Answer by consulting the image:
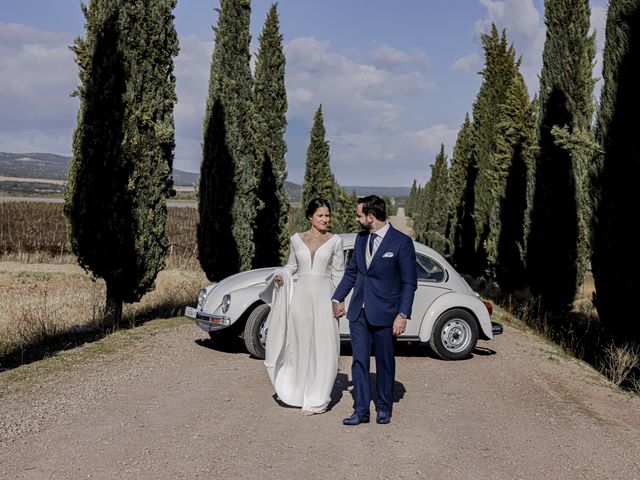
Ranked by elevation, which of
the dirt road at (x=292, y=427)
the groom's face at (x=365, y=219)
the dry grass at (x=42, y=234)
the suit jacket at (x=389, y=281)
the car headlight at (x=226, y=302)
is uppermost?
the groom's face at (x=365, y=219)

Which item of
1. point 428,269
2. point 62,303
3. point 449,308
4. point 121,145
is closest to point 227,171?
point 62,303

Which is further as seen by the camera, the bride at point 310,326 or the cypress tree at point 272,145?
the cypress tree at point 272,145

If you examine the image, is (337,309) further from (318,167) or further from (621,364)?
(318,167)

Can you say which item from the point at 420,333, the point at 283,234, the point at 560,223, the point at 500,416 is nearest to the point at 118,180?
the point at 420,333

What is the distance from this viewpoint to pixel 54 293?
17344mm

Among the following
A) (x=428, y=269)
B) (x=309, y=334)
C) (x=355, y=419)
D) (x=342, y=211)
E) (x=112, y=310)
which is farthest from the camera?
(x=342, y=211)

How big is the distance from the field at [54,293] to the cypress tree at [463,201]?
10569 mm

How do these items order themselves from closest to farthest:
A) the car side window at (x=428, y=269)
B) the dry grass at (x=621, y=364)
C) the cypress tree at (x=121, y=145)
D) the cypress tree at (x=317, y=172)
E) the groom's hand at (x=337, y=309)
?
the groom's hand at (x=337, y=309)
the dry grass at (x=621, y=364)
the car side window at (x=428, y=269)
the cypress tree at (x=121, y=145)
the cypress tree at (x=317, y=172)

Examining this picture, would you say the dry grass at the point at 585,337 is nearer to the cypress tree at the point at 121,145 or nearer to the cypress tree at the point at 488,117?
the cypress tree at the point at 488,117

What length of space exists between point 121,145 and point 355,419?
25.3 feet

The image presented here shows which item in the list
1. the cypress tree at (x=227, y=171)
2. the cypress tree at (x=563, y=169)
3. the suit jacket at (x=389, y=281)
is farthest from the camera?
the cypress tree at (x=227, y=171)

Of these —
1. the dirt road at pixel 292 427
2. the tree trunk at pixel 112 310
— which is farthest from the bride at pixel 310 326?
the tree trunk at pixel 112 310

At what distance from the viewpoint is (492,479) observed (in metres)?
4.98

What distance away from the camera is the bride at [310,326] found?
6797 mm
